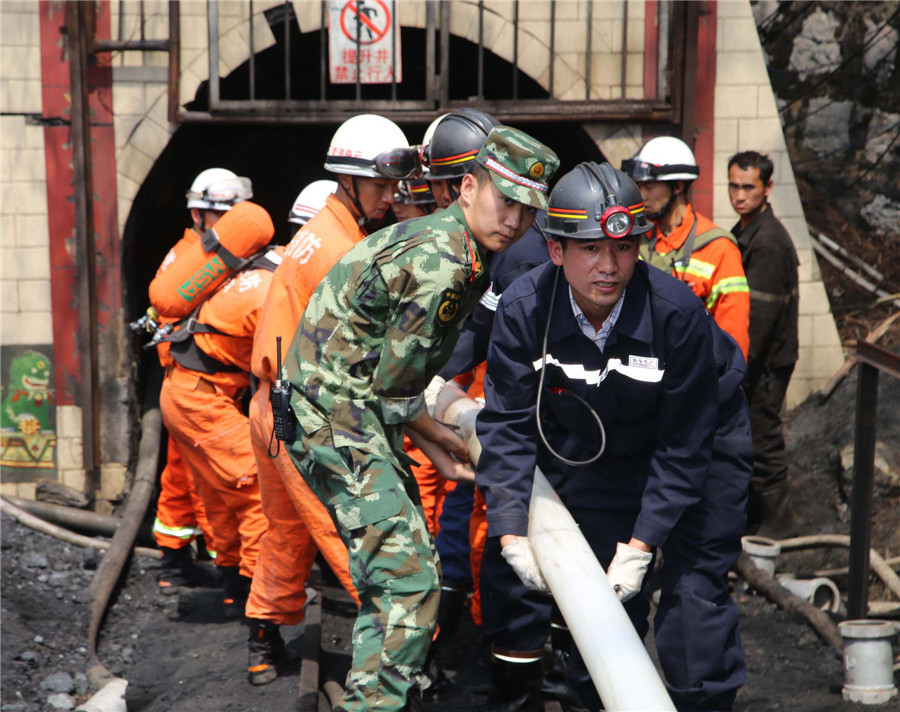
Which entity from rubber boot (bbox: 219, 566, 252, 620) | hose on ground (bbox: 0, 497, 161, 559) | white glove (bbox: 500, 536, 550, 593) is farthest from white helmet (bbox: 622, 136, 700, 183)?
hose on ground (bbox: 0, 497, 161, 559)

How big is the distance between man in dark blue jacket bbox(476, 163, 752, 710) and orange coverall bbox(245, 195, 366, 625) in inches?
39.9

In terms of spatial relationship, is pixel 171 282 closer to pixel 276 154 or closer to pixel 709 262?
pixel 709 262

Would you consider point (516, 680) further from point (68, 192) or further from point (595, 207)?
point (68, 192)

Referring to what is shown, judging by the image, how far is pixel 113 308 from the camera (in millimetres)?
7613

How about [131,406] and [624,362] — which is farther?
[131,406]

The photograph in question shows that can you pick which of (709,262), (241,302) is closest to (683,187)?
(709,262)

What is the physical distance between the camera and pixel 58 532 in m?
6.99

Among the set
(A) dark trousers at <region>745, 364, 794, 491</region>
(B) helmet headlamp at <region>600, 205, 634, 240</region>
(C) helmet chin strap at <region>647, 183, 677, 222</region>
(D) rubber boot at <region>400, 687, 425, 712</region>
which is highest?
(C) helmet chin strap at <region>647, 183, 677, 222</region>

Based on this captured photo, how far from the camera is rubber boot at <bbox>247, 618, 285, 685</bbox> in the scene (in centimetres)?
462

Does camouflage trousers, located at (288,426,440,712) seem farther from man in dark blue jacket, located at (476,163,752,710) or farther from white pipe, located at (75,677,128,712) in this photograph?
white pipe, located at (75,677,128,712)

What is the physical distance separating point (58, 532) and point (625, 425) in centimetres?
503

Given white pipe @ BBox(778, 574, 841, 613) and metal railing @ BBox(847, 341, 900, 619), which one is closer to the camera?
metal railing @ BBox(847, 341, 900, 619)

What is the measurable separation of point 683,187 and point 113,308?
4.38 m

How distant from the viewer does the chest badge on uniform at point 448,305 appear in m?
3.17
